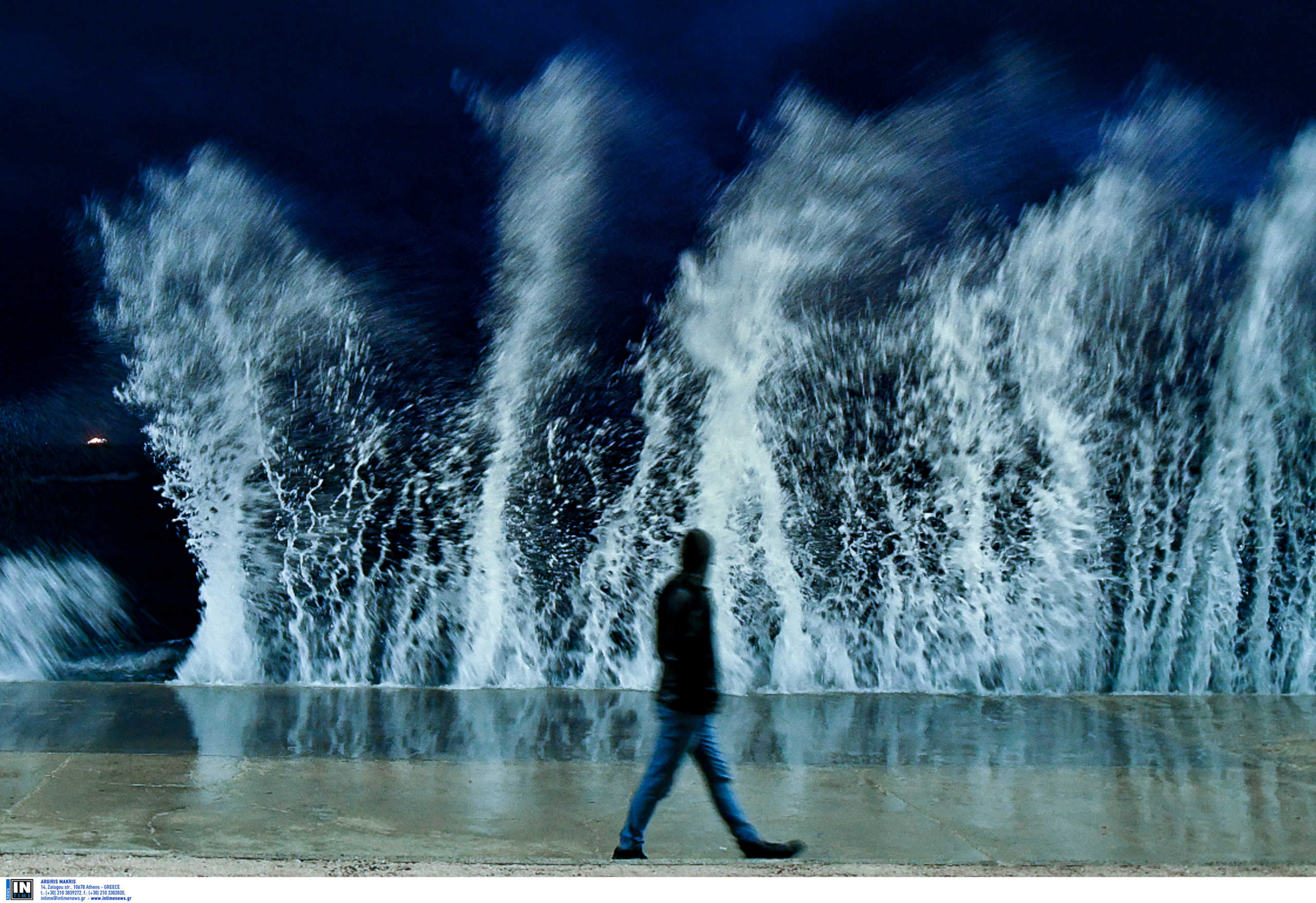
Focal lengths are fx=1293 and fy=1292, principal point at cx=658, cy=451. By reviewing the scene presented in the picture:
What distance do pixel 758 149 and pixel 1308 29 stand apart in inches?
163

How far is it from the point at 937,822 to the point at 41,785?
154 inches

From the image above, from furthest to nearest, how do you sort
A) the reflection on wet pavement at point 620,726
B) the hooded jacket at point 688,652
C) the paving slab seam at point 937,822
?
the reflection on wet pavement at point 620,726 → the paving slab seam at point 937,822 → the hooded jacket at point 688,652

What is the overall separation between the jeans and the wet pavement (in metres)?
0.17

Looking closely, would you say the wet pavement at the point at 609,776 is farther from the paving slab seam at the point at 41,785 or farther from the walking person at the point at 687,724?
the walking person at the point at 687,724

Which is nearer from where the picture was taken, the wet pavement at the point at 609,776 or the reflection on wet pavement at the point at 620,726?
the wet pavement at the point at 609,776

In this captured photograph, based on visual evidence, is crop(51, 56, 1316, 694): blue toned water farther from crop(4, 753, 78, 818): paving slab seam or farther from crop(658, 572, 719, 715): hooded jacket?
crop(658, 572, 719, 715): hooded jacket

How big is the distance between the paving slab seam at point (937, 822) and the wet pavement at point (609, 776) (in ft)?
0.05

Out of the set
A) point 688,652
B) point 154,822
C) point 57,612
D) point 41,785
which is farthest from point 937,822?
point 57,612

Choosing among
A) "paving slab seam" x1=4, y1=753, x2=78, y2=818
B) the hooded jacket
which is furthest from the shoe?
"paving slab seam" x1=4, y1=753, x2=78, y2=818

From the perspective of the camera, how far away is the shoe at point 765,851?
4.76 meters

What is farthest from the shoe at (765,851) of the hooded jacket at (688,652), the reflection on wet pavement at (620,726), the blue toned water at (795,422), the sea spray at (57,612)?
the sea spray at (57,612)

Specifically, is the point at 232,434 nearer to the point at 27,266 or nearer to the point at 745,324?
the point at 27,266

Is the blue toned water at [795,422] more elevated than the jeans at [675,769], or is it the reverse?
the blue toned water at [795,422]
